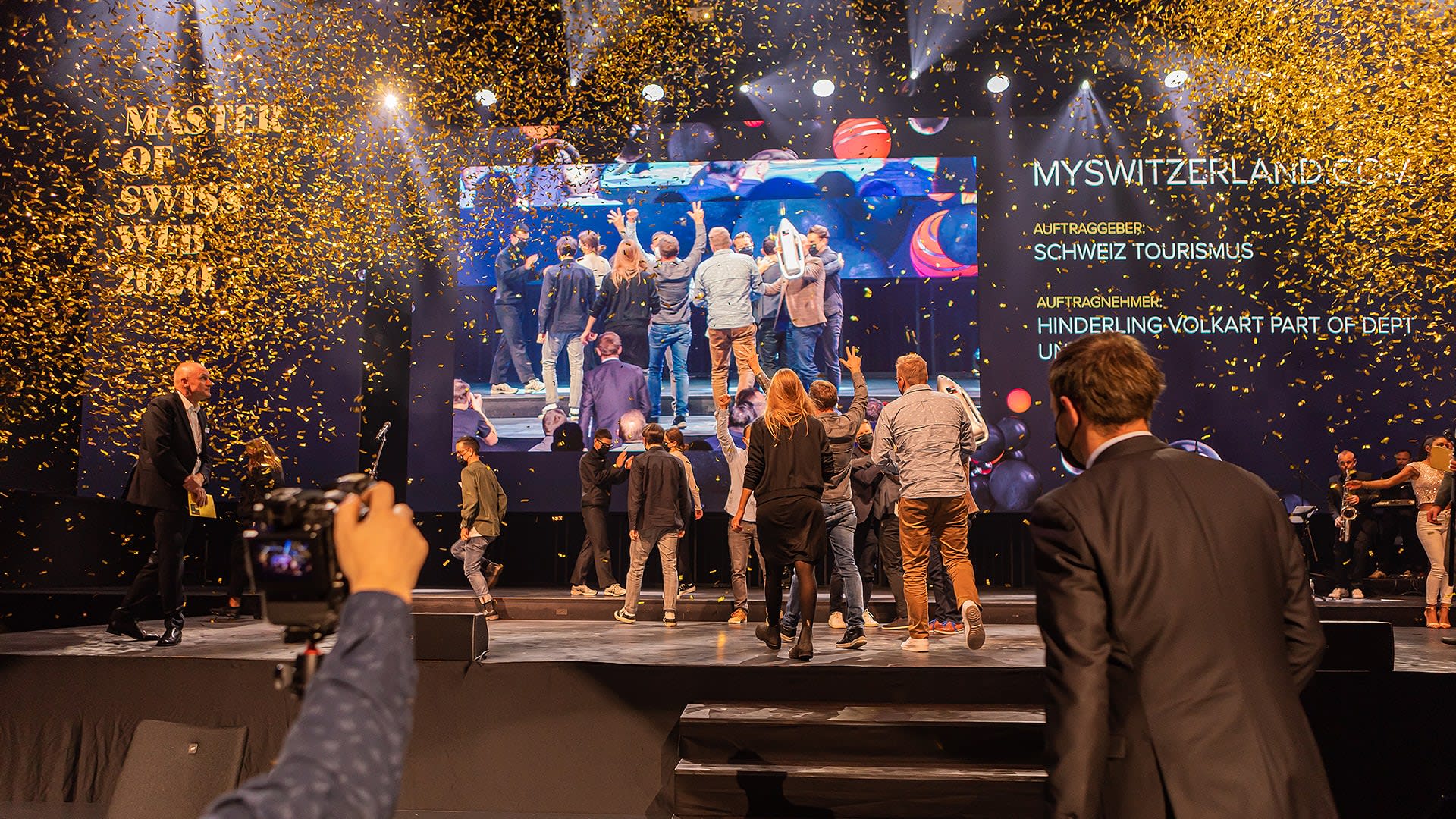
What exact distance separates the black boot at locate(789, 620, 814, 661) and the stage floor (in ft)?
0.27

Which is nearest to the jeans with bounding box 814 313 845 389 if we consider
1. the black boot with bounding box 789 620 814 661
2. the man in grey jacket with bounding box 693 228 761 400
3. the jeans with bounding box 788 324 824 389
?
the jeans with bounding box 788 324 824 389

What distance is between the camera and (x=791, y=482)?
17.0 feet

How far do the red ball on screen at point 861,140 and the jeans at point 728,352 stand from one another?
234cm

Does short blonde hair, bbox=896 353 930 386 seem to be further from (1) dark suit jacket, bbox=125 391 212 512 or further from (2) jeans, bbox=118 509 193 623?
(2) jeans, bbox=118 509 193 623

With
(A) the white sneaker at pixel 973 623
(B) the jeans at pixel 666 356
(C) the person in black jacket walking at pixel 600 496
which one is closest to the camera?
(A) the white sneaker at pixel 973 623

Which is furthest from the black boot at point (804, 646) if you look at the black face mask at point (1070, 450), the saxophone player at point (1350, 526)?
the saxophone player at point (1350, 526)

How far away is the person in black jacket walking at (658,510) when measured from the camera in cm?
747

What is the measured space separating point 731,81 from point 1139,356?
10.3 metres

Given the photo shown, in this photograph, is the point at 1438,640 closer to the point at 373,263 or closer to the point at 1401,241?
the point at 1401,241

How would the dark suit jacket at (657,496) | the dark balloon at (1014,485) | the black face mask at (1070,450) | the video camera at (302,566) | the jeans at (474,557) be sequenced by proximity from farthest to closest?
the dark balloon at (1014,485) → the jeans at (474,557) → the dark suit jacket at (657,496) → the black face mask at (1070,450) → the video camera at (302,566)

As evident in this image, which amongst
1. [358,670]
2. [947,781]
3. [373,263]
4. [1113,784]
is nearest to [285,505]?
[358,670]

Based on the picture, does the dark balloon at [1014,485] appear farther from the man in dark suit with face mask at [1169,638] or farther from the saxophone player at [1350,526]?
the man in dark suit with face mask at [1169,638]

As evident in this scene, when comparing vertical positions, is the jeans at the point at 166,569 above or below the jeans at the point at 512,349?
below

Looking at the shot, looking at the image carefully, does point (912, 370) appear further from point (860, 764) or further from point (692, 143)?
point (692, 143)
